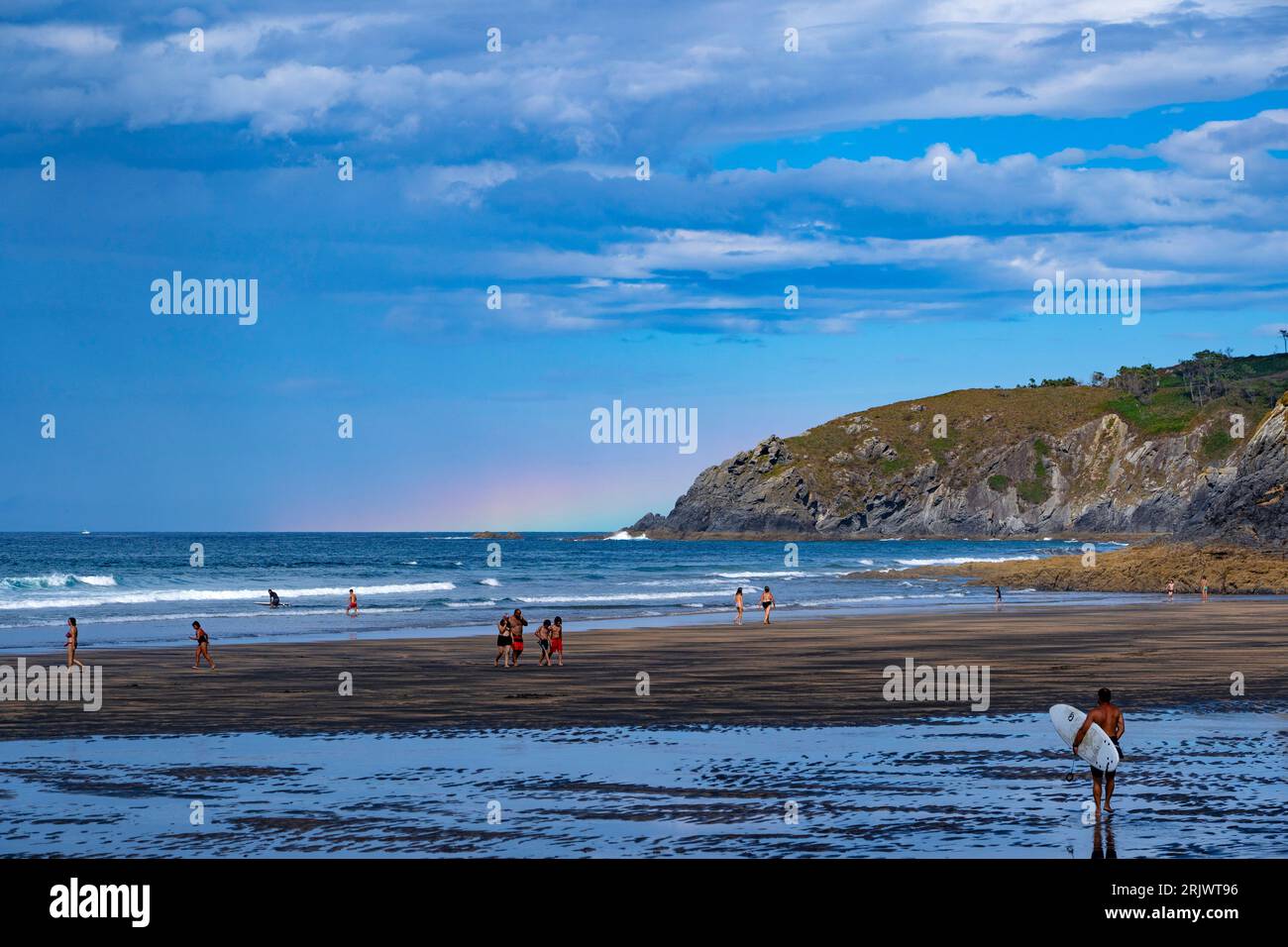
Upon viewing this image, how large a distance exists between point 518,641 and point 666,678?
5023mm

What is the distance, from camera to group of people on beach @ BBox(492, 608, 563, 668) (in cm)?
3519

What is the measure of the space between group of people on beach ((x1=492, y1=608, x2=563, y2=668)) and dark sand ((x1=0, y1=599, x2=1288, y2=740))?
76 cm

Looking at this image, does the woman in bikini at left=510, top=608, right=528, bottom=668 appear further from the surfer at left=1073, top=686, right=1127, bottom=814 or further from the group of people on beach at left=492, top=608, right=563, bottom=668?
the surfer at left=1073, top=686, right=1127, bottom=814

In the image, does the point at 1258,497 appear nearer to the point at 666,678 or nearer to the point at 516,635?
the point at 516,635

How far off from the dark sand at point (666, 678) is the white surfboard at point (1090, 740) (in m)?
7.74

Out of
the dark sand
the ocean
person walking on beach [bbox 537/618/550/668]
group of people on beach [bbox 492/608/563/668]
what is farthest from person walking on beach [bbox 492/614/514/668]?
the ocean

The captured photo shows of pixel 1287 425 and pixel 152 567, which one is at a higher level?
pixel 1287 425

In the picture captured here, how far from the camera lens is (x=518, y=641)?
35219mm

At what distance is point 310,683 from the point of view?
31.0 metres
